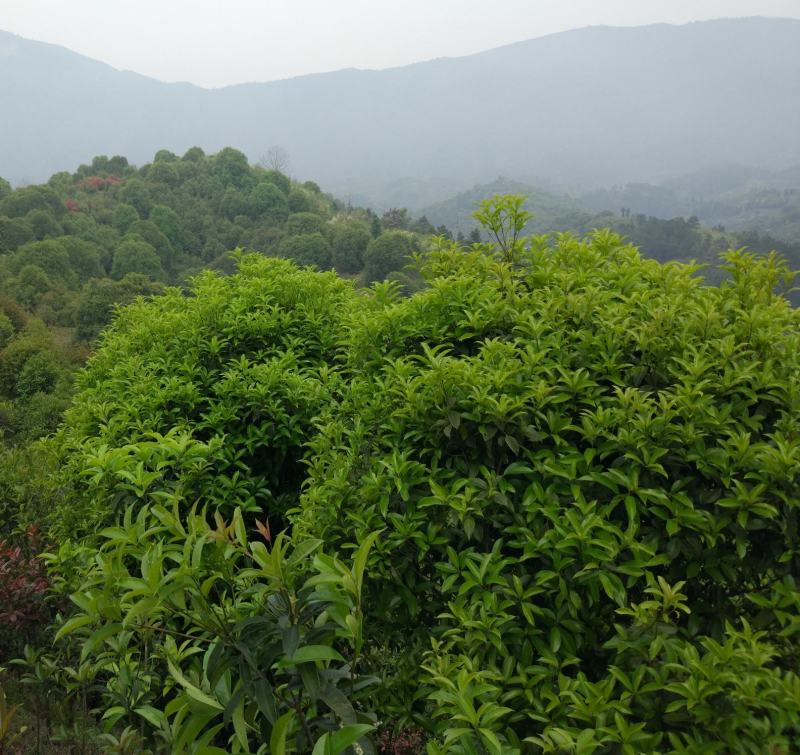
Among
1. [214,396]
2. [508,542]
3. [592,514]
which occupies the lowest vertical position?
[214,396]

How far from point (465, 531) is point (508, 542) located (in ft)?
0.59

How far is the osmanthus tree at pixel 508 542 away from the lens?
172cm

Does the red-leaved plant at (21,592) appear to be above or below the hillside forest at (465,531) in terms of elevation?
below

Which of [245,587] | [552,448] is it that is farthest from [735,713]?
[245,587]

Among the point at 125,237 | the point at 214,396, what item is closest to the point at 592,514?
the point at 214,396

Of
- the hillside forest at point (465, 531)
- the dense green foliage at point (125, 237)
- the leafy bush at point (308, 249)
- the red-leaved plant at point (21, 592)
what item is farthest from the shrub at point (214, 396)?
the leafy bush at point (308, 249)

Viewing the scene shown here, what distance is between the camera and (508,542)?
7.91ft

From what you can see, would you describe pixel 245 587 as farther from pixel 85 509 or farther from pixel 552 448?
pixel 85 509

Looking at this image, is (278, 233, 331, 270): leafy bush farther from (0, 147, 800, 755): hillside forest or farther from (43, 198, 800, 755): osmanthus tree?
(43, 198, 800, 755): osmanthus tree

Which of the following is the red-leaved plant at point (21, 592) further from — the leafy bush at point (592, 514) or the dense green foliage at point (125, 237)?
the dense green foliage at point (125, 237)

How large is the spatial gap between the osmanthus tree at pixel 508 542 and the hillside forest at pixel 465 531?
0.04 ft

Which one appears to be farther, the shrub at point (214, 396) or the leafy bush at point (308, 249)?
the leafy bush at point (308, 249)

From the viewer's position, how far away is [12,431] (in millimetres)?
15891

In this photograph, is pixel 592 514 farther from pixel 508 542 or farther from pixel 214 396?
pixel 214 396
